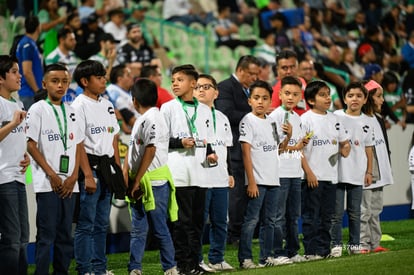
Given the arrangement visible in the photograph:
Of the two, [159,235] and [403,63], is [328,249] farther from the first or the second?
[403,63]

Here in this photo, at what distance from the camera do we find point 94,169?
898 cm

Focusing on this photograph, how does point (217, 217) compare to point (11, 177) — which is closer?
point (11, 177)

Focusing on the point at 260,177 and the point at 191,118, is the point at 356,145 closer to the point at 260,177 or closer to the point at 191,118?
the point at 260,177

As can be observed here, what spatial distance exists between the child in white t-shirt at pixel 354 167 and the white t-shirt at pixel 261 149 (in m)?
1.21

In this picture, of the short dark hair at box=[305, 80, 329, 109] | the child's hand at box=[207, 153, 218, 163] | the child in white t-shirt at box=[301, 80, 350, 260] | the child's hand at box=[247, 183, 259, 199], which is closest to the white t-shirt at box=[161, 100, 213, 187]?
the child's hand at box=[207, 153, 218, 163]

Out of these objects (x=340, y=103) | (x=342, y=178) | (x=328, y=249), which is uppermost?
(x=340, y=103)

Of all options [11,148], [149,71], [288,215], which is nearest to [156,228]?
[11,148]

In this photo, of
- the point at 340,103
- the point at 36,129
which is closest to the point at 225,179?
the point at 36,129

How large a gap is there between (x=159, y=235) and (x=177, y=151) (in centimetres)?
90

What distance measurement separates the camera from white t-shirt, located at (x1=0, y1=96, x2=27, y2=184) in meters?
7.88

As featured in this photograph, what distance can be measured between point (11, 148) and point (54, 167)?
1.77ft

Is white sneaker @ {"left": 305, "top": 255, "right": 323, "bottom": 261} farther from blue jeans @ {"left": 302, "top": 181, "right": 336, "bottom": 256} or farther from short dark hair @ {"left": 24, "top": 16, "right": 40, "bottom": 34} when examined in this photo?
short dark hair @ {"left": 24, "top": 16, "right": 40, "bottom": 34}

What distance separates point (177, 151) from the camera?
963 centimetres

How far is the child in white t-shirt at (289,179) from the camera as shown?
10.4 meters
